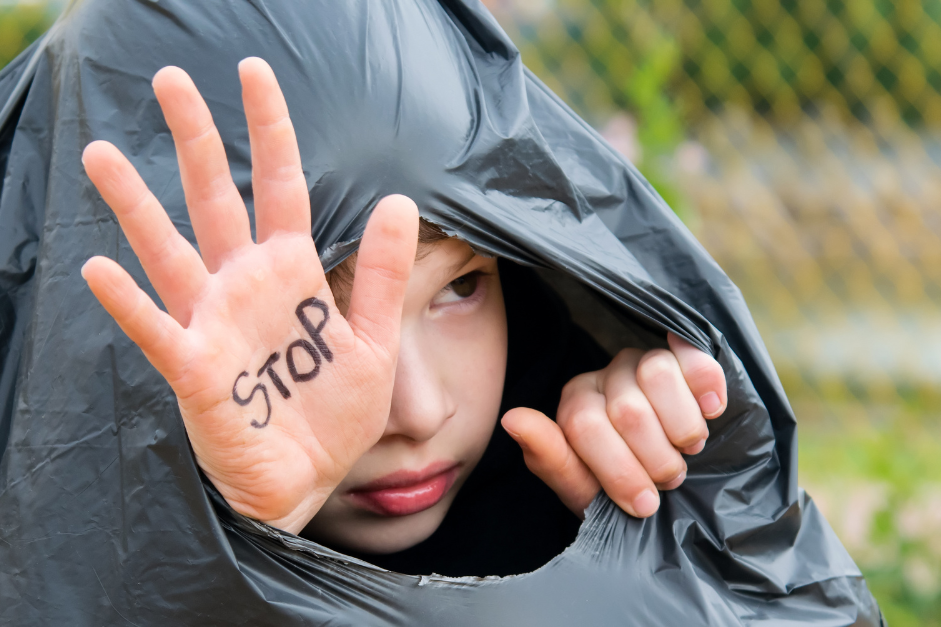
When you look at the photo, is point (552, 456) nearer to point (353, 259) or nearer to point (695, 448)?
point (695, 448)

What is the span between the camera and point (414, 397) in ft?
2.89

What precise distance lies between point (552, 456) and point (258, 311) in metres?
0.42

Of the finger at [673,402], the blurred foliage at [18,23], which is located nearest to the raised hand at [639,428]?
the finger at [673,402]

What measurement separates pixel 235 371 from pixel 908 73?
5.18m

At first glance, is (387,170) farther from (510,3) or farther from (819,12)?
(819,12)

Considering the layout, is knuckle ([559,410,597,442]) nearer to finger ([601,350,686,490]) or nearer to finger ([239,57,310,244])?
finger ([601,350,686,490])

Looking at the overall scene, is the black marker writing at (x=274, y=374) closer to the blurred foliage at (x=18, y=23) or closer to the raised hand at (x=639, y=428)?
the raised hand at (x=639, y=428)

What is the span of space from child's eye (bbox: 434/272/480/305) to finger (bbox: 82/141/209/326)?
Answer: 40cm

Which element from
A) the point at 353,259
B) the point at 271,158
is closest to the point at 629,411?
the point at 353,259

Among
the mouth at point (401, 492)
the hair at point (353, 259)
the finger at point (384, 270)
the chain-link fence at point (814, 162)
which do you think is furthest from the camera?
the chain-link fence at point (814, 162)

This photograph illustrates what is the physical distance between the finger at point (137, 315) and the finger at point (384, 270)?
17cm

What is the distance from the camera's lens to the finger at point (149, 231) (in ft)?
1.95

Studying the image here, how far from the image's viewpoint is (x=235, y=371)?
664 mm

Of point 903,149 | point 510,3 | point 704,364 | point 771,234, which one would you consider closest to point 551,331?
point 704,364
